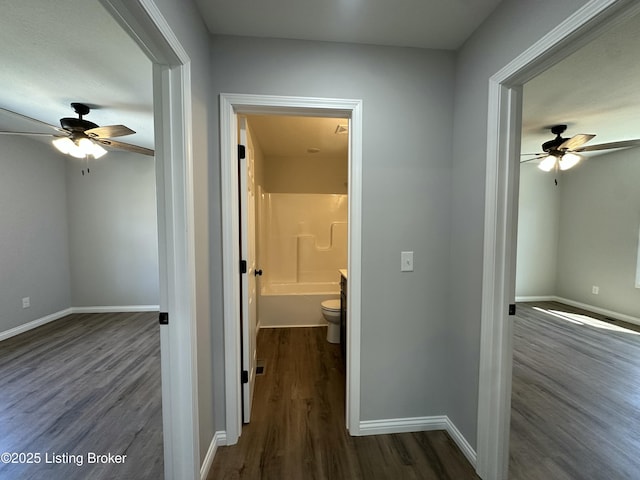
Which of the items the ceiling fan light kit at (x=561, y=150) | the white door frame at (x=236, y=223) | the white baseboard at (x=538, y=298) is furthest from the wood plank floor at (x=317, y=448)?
the white baseboard at (x=538, y=298)

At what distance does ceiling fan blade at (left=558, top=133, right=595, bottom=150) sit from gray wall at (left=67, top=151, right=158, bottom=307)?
544cm

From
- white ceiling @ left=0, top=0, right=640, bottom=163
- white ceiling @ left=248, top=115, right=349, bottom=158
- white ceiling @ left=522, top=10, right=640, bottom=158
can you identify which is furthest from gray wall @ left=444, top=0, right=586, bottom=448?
white ceiling @ left=248, top=115, right=349, bottom=158

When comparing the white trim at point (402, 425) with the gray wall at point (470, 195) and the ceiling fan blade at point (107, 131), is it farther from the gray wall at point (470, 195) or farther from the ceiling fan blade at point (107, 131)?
the ceiling fan blade at point (107, 131)

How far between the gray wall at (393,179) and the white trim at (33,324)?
3557 mm

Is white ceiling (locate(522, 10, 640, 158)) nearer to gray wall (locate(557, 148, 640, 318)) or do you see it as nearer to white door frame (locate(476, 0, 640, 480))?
white door frame (locate(476, 0, 640, 480))

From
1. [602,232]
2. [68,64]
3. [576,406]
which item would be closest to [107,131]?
[68,64]

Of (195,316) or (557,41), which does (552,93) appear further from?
(195,316)

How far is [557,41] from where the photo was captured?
1030mm

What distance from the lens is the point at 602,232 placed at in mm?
4207

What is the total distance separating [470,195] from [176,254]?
1604 millimetres

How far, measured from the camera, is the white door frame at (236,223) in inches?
63.0

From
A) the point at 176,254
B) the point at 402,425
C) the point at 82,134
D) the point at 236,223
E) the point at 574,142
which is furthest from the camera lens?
the point at 574,142

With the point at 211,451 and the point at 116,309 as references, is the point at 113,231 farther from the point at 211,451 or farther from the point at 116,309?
the point at 211,451

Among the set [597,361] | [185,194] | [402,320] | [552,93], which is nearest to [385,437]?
[402,320]
